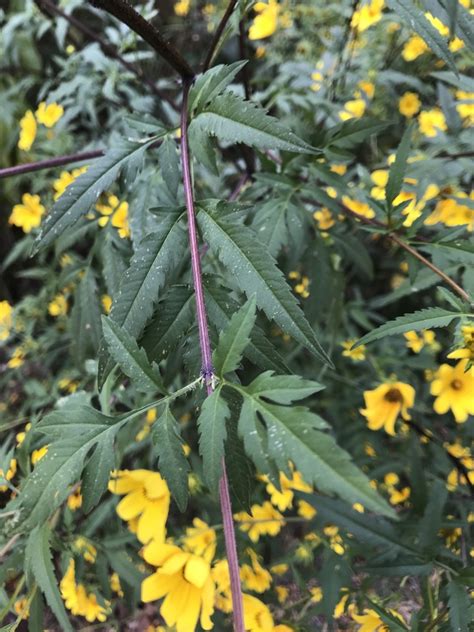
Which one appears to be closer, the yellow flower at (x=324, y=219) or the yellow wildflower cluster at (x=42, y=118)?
the yellow flower at (x=324, y=219)

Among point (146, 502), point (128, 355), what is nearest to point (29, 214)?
point (146, 502)

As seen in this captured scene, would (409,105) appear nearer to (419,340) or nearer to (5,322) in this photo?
(419,340)

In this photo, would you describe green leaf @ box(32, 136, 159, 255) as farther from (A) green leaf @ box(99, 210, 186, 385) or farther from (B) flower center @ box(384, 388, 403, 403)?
(B) flower center @ box(384, 388, 403, 403)

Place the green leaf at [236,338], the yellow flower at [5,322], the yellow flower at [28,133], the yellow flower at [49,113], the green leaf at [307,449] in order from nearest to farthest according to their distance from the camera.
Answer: the green leaf at [307,449]
the green leaf at [236,338]
the yellow flower at [49,113]
the yellow flower at [28,133]
the yellow flower at [5,322]

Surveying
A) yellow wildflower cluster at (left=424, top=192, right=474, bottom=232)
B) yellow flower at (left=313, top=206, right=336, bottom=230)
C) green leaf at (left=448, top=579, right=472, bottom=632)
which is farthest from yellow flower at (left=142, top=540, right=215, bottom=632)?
yellow wildflower cluster at (left=424, top=192, right=474, bottom=232)

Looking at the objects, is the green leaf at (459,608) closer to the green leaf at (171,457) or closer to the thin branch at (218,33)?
the green leaf at (171,457)

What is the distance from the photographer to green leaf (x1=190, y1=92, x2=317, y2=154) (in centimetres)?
59

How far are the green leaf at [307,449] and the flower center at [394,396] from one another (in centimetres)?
73

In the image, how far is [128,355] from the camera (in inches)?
21.6

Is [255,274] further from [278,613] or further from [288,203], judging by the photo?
[278,613]

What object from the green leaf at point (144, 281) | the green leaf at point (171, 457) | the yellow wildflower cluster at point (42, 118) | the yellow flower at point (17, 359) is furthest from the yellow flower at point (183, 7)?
the green leaf at point (171, 457)

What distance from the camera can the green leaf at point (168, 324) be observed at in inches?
23.9

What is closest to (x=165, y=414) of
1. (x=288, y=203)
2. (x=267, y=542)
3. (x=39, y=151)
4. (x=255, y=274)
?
(x=255, y=274)

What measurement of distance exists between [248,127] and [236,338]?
263 mm
